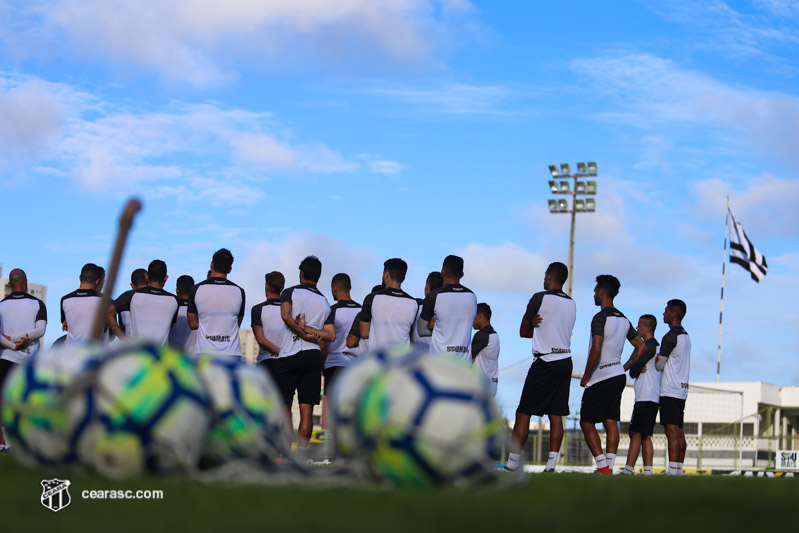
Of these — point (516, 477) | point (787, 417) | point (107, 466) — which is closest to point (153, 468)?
point (107, 466)

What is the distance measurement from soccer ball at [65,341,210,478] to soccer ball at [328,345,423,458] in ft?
2.53

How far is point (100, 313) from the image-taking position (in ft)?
24.2

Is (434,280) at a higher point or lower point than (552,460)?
higher

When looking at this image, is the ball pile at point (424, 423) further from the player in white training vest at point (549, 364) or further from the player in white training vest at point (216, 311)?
the player in white training vest at point (216, 311)

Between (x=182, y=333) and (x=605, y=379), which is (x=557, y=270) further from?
(x=182, y=333)

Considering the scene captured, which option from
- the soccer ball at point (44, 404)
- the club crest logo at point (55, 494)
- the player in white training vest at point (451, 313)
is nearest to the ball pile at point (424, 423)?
the club crest logo at point (55, 494)

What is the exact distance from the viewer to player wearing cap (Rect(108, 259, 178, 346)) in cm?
1325

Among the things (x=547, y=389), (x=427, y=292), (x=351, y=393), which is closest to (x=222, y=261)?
(x=427, y=292)

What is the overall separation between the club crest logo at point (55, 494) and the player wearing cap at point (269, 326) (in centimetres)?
815

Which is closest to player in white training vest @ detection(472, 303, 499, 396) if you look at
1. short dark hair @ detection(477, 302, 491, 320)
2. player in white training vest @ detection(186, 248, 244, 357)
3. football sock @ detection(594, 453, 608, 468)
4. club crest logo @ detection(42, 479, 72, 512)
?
short dark hair @ detection(477, 302, 491, 320)

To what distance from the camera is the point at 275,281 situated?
14617mm

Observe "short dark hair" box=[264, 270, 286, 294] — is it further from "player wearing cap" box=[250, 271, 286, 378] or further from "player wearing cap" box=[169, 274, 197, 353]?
"player wearing cap" box=[169, 274, 197, 353]

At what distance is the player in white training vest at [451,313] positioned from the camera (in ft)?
42.7

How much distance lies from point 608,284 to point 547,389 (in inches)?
79.2
